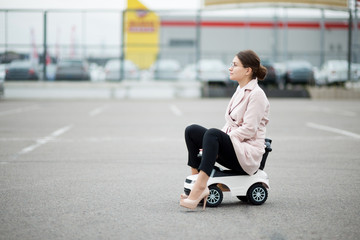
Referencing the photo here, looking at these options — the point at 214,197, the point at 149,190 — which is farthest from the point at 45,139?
the point at 214,197

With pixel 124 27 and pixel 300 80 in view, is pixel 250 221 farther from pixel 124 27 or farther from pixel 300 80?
pixel 300 80

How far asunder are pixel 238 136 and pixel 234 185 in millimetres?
422

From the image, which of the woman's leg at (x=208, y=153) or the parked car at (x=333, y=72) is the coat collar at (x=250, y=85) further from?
the parked car at (x=333, y=72)

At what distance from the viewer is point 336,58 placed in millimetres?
33156

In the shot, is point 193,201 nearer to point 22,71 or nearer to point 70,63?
point 70,63

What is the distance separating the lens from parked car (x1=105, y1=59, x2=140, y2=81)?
1125 inches

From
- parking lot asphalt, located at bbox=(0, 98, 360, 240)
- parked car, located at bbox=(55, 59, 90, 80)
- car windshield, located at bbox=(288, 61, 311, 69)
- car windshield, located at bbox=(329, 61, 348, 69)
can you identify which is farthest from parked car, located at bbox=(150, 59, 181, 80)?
parking lot asphalt, located at bbox=(0, 98, 360, 240)

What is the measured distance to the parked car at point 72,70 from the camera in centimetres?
2834

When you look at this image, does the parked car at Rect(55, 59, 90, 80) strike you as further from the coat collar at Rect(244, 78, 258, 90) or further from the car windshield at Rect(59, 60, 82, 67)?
the coat collar at Rect(244, 78, 258, 90)

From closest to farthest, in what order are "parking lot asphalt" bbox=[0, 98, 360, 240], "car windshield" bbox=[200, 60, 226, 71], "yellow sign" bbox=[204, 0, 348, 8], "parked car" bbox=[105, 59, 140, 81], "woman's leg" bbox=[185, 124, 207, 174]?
"parking lot asphalt" bbox=[0, 98, 360, 240] < "woman's leg" bbox=[185, 124, 207, 174] < "parked car" bbox=[105, 59, 140, 81] < "yellow sign" bbox=[204, 0, 348, 8] < "car windshield" bbox=[200, 60, 226, 71]

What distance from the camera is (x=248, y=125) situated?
16.3 feet

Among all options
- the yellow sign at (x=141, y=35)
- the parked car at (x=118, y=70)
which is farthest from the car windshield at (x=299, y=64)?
the parked car at (x=118, y=70)

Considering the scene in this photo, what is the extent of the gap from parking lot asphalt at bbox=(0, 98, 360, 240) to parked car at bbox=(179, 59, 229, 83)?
1796 centimetres

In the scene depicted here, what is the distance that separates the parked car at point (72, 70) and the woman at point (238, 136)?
23.7 m
